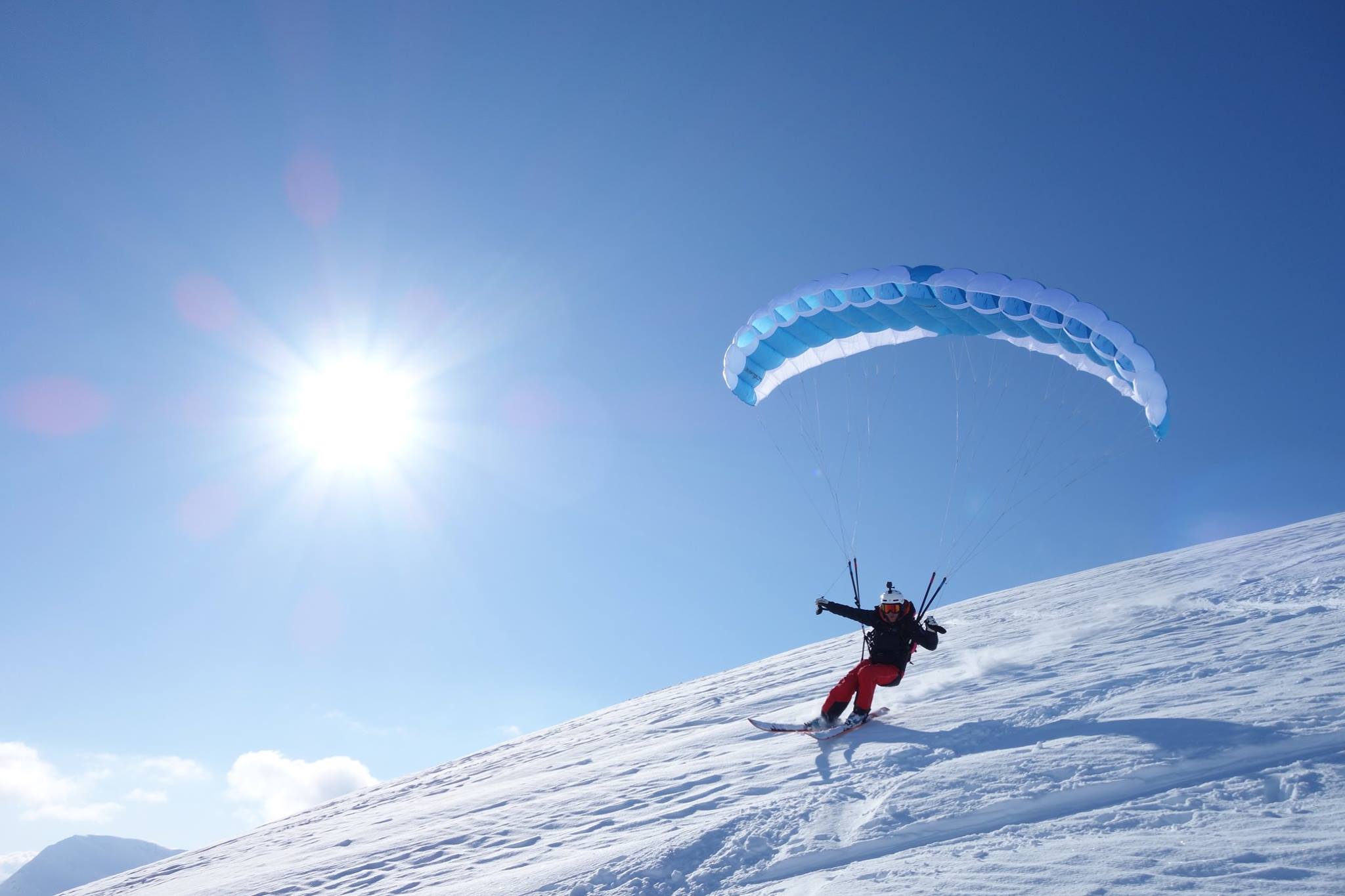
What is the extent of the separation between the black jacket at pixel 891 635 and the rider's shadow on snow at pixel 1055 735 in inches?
37.0

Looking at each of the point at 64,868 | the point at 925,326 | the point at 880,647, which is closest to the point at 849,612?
the point at 880,647

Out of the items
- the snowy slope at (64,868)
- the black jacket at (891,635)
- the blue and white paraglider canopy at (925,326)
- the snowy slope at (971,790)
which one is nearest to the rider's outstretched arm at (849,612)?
the black jacket at (891,635)

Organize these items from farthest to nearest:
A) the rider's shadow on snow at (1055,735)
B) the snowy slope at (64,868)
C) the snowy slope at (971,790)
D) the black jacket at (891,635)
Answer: the snowy slope at (64,868)
the black jacket at (891,635)
the rider's shadow on snow at (1055,735)
the snowy slope at (971,790)

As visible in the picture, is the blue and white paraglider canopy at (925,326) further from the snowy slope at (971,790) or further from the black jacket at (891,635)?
the black jacket at (891,635)

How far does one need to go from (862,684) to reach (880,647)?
0.50 m

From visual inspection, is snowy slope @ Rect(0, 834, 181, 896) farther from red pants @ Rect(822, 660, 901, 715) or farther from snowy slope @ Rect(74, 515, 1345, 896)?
red pants @ Rect(822, 660, 901, 715)

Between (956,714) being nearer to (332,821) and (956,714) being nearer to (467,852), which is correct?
(467,852)

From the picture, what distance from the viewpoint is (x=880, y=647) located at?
324 inches

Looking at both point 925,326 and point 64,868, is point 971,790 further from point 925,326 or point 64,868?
point 64,868

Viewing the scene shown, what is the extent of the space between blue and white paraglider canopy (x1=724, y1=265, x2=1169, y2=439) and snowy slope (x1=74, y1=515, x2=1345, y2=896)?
10.7 ft

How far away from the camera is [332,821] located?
10.9m

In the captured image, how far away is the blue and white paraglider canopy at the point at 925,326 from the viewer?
30.6ft

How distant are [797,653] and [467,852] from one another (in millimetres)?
10246

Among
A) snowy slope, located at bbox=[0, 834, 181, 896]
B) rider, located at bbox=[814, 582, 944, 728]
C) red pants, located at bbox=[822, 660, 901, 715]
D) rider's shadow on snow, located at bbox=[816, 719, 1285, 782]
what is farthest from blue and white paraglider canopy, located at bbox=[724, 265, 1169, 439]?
snowy slope, located at bbox=[0, 834, 181, 896]
